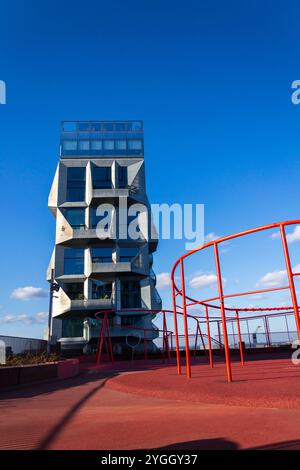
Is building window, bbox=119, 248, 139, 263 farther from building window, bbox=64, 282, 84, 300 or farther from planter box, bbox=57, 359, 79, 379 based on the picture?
planter box, bbox=57, 359, 79, 379

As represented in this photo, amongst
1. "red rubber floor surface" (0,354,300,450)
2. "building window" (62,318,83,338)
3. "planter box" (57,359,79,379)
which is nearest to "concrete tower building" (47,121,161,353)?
"building window" (62,318,83,338)

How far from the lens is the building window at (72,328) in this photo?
43203mm

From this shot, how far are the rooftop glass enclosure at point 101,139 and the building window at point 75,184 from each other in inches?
101

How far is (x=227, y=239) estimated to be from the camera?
9.48m

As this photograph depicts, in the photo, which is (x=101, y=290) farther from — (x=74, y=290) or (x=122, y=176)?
(x=122, y=176)

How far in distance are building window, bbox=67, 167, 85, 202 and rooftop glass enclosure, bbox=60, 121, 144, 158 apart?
2.57 meters

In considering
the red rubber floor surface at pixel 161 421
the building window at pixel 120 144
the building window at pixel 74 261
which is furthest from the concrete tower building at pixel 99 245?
the red rubber floor surface at pixel 161 421

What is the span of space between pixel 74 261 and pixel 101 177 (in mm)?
12078

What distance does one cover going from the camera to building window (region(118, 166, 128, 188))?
48188 mm

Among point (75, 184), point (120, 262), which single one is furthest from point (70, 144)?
point (120, 262)

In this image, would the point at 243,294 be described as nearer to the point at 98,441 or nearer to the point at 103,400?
the point at 103,400

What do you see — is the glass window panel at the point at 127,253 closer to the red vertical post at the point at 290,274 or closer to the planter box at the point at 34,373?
the planter box at the point at 34,373
